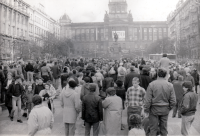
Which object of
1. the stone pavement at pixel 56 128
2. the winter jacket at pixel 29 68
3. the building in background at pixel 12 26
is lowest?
the stone pavement at pixel 56 128

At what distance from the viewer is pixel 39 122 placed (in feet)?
18.6

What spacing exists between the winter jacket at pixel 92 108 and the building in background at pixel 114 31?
94.8 meters

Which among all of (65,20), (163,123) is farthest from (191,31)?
(65,20)

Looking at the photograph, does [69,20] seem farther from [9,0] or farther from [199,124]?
[199,124]

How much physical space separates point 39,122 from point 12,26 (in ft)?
150

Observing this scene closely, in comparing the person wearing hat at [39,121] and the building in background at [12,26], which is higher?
the building in background at [12,26]

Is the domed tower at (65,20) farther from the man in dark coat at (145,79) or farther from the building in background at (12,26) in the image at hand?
the man in dark coat at (145,79)

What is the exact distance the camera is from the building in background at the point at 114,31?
106 m

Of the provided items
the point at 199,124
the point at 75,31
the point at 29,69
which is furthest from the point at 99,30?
the point at 199,124

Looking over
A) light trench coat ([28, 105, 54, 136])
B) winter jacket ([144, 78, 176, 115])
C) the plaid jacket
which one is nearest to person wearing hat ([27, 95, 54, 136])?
light trench coat ([28, 105, 54, 136])

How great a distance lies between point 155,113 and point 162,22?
10817 cm

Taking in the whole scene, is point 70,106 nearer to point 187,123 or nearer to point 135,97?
point 135,97

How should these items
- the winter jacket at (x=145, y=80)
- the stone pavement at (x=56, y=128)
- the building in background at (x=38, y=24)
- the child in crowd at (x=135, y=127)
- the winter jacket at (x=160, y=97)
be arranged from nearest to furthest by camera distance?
the child in crowd at (x=135, y=127)
the winter jacket at (x=160, y=97)
the stone pavement at (x=56, y=128)
the winter jacket at (x=145, y=80)
the building in background at (x=38, y=24)

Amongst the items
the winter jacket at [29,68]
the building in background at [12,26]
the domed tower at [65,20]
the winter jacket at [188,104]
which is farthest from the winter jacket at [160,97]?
the domed tower at [65,20]
